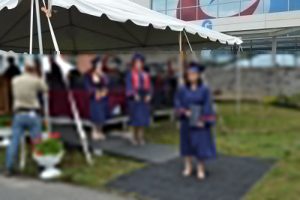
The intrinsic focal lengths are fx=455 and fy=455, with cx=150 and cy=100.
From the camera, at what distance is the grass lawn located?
218 inches

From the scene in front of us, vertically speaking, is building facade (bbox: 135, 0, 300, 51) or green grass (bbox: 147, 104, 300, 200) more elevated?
building facade (bbox: 135, 0, 300, 51)

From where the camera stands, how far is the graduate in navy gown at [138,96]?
707 centimetres

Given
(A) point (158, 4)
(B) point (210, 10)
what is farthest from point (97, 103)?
(B) point (210, 10)

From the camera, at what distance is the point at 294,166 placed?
6.30 m

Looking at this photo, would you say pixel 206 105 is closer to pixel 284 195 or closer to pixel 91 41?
pixel 284 195

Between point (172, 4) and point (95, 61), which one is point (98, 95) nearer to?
point (95, 61)

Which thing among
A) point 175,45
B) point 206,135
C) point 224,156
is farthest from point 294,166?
point 175,45

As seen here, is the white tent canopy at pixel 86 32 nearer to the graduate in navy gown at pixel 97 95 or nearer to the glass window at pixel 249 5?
the glass window at pixel 249 5

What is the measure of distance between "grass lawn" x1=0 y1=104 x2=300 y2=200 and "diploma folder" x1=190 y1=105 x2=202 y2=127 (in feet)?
3.40

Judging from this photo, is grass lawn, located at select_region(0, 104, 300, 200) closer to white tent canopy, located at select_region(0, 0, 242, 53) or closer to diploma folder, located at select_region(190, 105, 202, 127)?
diploma folder, located at select_region(190, 105, 202, 127)

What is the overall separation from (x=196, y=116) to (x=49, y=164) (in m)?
2.04

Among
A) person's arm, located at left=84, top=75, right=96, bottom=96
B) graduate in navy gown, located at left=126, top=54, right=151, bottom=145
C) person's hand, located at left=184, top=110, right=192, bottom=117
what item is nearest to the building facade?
person's hand, located at left=184, top=110, right=192, bottom=117

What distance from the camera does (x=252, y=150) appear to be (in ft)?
24.8

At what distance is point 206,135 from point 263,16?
388 cm
